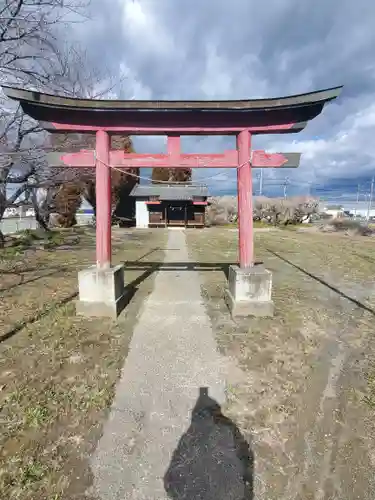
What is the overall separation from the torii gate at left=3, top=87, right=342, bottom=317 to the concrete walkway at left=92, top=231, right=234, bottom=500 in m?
0.92

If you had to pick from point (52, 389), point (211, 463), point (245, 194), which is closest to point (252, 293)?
point (245, 194)

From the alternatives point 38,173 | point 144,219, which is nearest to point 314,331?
point 38,173

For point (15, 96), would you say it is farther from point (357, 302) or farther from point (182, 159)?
point (357, 302)

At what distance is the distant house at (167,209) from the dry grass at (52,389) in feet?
78.7

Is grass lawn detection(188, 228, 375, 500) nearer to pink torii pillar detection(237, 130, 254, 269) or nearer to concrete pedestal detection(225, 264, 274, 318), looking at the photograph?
concrete pedestal detection(225, 264, 274, 318)

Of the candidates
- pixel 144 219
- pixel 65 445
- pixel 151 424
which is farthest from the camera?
pixel 144 219

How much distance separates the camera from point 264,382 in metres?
3.34

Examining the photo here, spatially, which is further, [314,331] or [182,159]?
[182,159]

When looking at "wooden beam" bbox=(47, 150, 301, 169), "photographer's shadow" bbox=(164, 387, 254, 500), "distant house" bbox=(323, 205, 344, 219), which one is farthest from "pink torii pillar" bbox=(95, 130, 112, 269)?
"distant house" bbox=(323, 205, 344, 219)

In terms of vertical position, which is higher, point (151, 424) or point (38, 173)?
point (38, 173)

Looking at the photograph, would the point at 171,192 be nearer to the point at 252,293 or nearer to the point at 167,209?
the point at 167,209

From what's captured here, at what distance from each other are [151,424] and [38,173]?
37.6 ft

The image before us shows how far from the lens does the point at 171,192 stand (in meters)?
30.6

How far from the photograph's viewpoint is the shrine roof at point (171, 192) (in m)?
29.4
